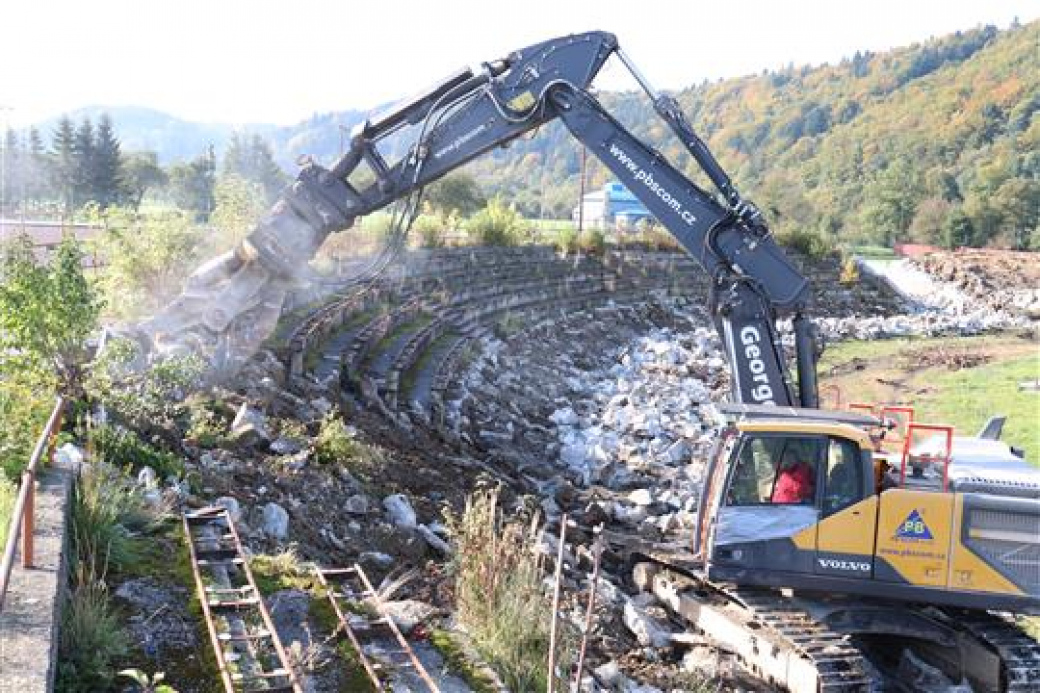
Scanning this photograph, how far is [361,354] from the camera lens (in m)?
16.7

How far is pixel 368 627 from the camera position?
6.76 m

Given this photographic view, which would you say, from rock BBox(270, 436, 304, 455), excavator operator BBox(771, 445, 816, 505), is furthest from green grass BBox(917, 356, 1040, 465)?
rock BBox(270, 436, 304, 455)

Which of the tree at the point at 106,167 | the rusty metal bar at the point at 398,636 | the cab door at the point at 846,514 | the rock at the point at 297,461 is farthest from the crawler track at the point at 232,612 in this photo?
the tree at the point at 106,167

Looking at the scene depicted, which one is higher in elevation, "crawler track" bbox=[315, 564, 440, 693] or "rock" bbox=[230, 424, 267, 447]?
"rock" bbox=[230, 424, 267, 447]

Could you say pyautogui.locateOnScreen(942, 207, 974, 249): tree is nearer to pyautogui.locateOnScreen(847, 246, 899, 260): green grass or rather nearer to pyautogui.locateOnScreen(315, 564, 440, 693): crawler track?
pyautogui.locateOnScreen(847, 246, 899, 260): green grass

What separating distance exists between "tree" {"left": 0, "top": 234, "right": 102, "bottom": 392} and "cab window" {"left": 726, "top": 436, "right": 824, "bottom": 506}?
5.38m

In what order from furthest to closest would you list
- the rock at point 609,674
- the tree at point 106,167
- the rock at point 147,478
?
the tree at point 106,167 < the rock at point 147,478 < the rock at point 609,674

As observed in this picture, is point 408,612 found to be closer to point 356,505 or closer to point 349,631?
point 349,631

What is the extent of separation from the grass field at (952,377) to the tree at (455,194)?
20478mm

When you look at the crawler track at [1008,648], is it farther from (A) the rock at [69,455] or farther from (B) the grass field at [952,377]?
(B) the grass field at [952,377]

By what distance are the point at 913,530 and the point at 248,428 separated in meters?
6.06

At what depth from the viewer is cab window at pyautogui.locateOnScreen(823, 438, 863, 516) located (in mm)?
7844

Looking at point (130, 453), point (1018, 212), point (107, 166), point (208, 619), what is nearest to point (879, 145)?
point (1018, 212)

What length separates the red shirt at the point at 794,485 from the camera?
796 centimetres
